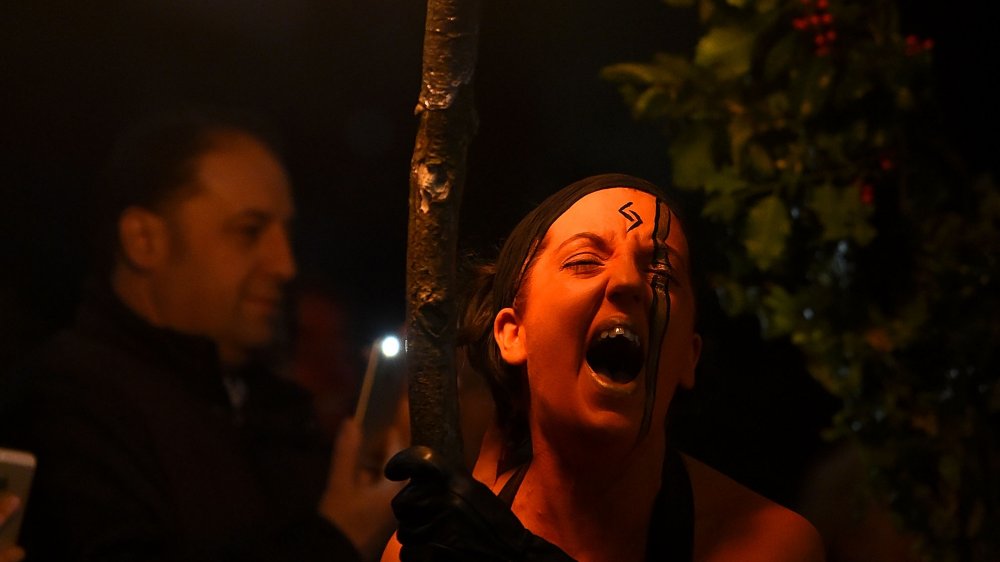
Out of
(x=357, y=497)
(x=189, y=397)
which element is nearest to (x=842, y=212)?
(x=357, y=497)

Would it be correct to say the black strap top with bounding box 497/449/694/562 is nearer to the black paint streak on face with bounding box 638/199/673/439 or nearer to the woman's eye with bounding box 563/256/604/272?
the black paint streak on face with bounding box 638/199/673/439

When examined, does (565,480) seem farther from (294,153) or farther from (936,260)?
(294,153)

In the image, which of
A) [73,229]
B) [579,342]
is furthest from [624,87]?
[73,229]

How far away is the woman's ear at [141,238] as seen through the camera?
4.70ft

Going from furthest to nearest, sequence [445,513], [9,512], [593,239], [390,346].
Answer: [390,346]
[9,512]
[593,239]
[445,513]

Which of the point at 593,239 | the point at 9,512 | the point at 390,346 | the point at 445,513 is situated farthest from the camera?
the point at 390,346

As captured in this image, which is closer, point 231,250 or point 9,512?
point 9,512

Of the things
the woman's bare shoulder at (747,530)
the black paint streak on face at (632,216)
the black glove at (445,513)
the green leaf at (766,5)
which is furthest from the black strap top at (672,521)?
the green leaf at (766,5)

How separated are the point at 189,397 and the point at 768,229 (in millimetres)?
664

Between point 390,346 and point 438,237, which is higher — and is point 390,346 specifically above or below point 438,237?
below

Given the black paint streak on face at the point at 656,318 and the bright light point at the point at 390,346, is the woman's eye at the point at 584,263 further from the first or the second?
the bright light point at the point at 390,346

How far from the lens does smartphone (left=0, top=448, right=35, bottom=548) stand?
1.33 meters

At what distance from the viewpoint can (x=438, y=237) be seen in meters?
1.06

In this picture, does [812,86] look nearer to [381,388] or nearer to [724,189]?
[724,189]
